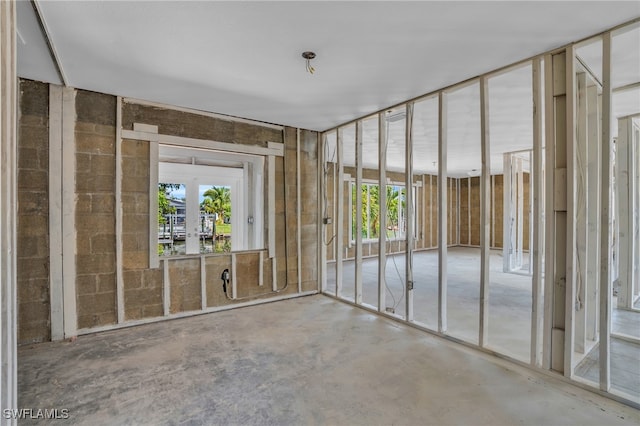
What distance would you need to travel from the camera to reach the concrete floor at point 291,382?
1958 mm

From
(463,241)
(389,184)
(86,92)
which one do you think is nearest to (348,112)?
(86,92)

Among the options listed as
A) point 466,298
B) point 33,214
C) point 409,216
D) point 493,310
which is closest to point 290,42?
point 409,216

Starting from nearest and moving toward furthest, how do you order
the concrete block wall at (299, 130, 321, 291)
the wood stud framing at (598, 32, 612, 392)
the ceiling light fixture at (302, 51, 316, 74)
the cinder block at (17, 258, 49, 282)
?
the wood stud framing at (598, 32, 612, 392) < the ceiling light fixture at (302, 51, 316, 74) < the cinder block at (17, 258, 49, 282) < the concrete block wall at (299, 130, 321, 291)

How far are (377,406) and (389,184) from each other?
730 cm

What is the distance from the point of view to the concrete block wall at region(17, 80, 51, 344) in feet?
9.68

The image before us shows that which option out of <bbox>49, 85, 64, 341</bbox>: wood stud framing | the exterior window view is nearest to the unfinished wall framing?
<bbox>49, 85, 64, 341</bbox>: wood stud framing

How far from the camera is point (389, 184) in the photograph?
886cm

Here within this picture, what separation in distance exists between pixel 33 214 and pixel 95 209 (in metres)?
0.48

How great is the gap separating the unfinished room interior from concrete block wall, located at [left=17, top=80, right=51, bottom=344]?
17mm

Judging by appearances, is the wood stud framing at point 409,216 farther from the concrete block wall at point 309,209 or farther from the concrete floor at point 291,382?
the concrete block wall at point 309,209

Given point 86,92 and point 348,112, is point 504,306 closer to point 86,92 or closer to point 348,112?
point 348,112

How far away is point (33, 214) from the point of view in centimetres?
299

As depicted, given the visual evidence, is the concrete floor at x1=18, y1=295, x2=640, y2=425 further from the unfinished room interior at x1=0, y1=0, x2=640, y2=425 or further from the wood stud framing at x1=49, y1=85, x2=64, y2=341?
the wood stud framing at x1=49, y1=85, x2=64, y2=341

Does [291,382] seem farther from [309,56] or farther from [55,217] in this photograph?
[55,217]
